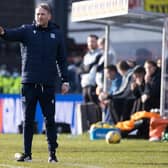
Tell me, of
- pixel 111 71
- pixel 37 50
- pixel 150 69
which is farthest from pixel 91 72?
pixel 37 50

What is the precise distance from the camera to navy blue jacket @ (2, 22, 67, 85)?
37.1ft

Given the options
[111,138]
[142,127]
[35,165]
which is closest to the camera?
[35,165]

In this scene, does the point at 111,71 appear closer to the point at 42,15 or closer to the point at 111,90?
the point at 111,90

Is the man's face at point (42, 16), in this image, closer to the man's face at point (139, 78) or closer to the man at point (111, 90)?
the man's face at point (139, 78)

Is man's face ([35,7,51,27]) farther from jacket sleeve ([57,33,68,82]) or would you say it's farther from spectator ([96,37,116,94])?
spectator ([96,37,116,94])

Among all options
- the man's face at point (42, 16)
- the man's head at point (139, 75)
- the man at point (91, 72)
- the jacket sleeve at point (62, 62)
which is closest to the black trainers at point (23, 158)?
the jacket sleeve at point (62, 62)

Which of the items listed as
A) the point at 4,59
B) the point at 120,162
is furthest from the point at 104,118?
the point at 4,59

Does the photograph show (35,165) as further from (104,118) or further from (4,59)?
(4,59)

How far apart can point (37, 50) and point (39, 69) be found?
10.6 inches

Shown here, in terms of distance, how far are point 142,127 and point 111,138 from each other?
4.35 ft

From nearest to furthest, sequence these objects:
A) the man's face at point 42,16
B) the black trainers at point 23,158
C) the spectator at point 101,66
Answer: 1. the man's face at point 42,16
2. the black trainers at point 23,158
3. the spectator at point 101,66

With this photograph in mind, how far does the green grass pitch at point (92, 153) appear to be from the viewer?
1103cm

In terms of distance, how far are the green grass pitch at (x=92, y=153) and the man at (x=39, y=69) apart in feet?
1.71

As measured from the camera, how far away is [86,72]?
19141 millimetres
